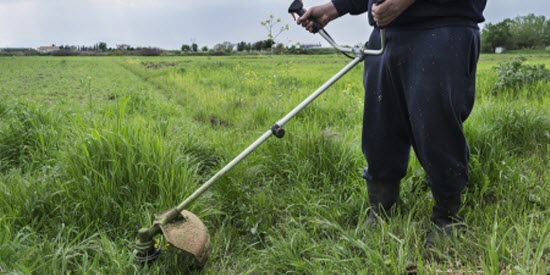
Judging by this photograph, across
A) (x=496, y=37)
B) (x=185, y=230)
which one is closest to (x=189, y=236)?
(x=185, y=230)

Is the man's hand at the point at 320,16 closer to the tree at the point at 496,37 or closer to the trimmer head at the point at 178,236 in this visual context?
the trimmer head at the point at 178,236

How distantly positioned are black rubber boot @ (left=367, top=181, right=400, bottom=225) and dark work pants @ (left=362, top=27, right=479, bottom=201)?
6.5 inches

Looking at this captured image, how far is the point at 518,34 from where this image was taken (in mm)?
69250

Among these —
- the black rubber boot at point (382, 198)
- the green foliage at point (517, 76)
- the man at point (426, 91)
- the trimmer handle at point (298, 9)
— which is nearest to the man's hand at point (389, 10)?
the man at point (426, 91)

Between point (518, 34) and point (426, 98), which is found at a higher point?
point (518, 34)

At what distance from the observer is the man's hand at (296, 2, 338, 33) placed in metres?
2.06

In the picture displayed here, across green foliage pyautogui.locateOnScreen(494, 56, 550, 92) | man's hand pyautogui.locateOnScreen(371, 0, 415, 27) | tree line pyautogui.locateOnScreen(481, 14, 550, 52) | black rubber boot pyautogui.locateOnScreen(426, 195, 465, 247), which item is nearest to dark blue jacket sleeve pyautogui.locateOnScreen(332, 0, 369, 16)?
man's hand pyautogui.locateOnScreen(371, 0, 415, 27)

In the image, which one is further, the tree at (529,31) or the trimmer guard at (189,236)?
the tree at (529,31)

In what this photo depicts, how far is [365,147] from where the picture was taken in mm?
2049

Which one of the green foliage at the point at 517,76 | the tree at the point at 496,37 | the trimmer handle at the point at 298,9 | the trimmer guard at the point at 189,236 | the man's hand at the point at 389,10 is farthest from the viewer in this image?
the tree at the point at 496,37

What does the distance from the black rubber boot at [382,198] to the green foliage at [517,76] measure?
12.8 ft

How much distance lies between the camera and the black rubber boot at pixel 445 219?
187 cm

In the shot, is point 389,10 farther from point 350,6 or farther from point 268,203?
point 268,203

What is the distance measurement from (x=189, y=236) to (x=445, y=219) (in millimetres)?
1228
